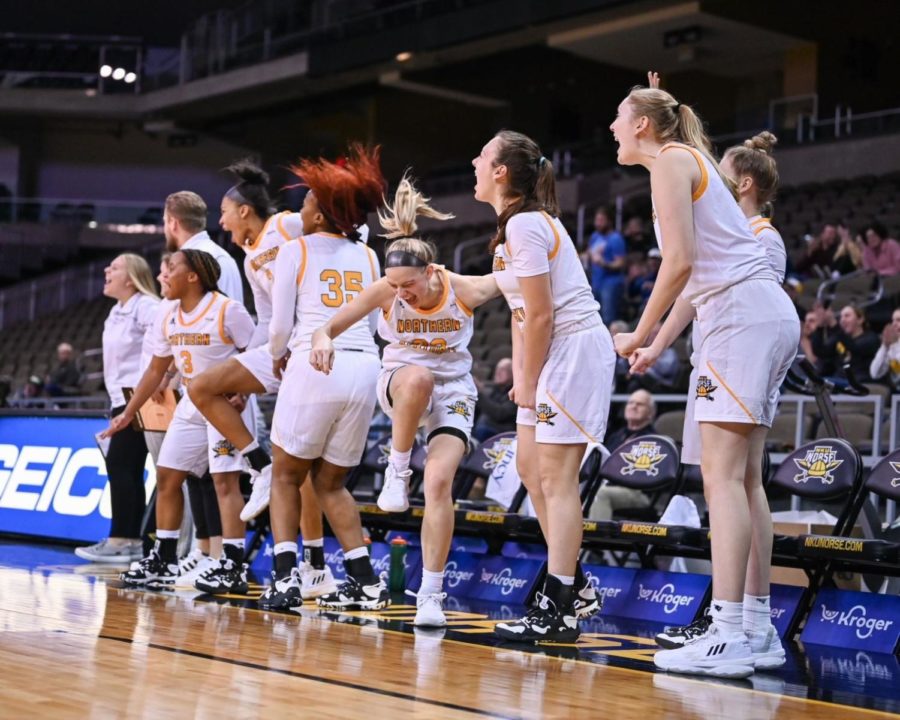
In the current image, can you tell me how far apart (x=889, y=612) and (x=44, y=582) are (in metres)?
3.84

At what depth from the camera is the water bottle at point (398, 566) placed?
249 inches

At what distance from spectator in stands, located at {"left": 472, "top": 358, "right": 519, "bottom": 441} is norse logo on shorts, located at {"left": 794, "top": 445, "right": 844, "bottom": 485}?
3.72 m

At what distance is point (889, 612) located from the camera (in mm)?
4793

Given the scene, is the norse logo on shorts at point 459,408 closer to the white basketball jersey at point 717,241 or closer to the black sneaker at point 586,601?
the black sneaker at point 586,601

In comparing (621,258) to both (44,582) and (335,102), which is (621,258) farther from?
(335,102)

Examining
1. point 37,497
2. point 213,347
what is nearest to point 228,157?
point 37,497

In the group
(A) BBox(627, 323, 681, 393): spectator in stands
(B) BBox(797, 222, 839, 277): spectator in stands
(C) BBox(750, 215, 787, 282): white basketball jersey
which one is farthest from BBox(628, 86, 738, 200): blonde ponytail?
(B) BBox(797, 222, 839, 277): spectator in stands

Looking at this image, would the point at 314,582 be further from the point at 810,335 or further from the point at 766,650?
the point at 810,335

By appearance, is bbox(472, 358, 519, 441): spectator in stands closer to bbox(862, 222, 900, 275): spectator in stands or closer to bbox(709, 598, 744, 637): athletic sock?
bbox(862, 222, 900, 275): spectator in stands

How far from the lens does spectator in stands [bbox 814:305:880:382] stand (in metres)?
8.84

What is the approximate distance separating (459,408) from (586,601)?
0.91 m

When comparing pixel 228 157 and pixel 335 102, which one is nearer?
pixel 335 102

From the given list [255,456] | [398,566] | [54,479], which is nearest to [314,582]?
[255,456]

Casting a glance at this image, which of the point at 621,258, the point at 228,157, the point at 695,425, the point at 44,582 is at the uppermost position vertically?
the point at 228,157
